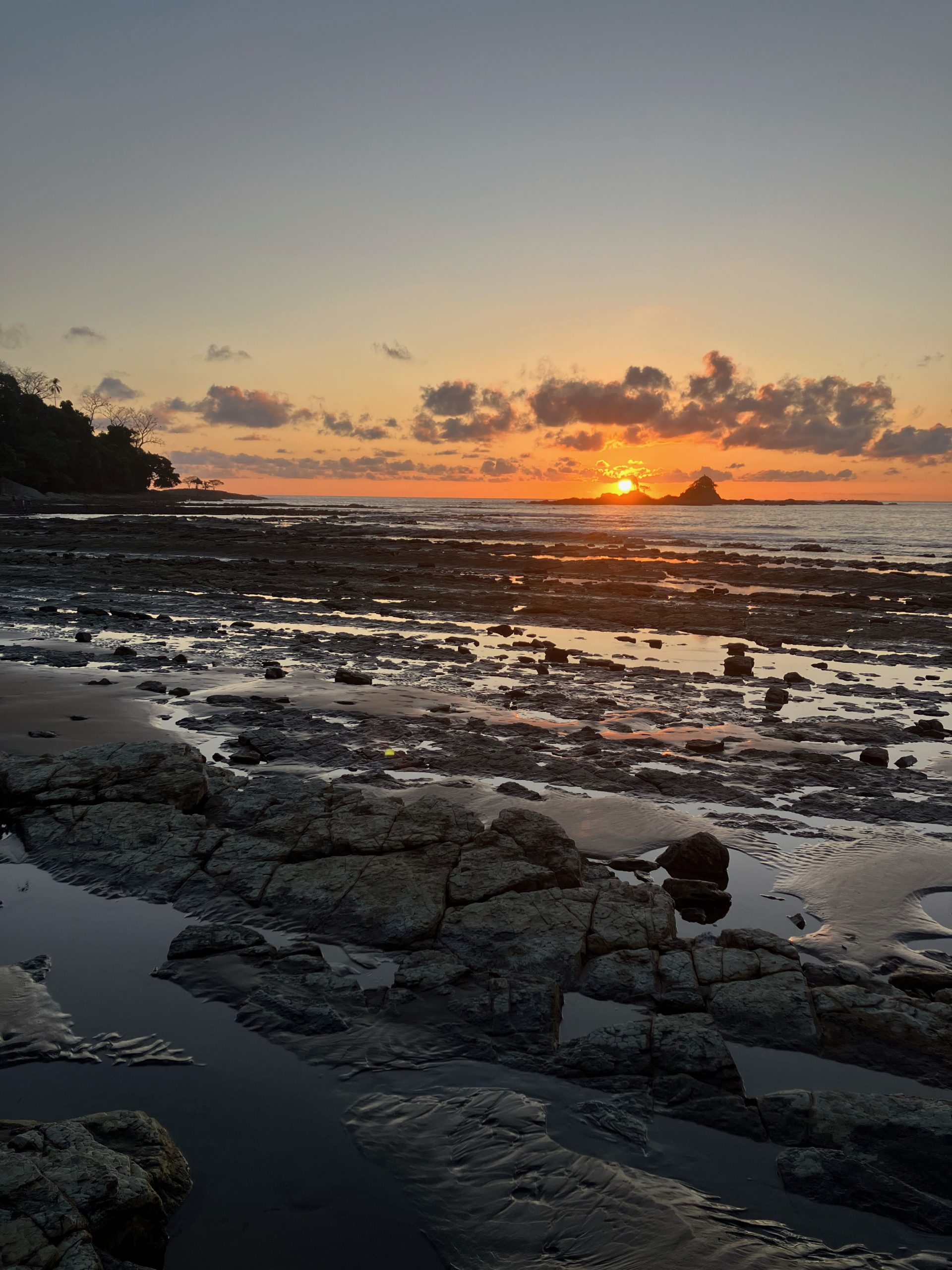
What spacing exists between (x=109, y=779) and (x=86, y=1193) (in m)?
5.22

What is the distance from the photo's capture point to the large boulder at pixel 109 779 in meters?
7.88

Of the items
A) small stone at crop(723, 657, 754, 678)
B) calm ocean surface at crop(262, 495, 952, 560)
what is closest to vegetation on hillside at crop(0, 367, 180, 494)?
calm ocean surface at crop(262, 495, 952, 560)

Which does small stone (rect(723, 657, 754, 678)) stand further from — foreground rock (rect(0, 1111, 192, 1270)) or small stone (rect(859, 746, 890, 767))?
foreground rock (rect(0, 1111, 192, 1270))

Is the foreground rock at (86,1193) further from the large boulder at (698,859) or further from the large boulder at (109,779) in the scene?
the large boulder at (698,859)

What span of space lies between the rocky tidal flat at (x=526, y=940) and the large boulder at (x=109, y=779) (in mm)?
34

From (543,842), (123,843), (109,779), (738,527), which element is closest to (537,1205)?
→ (543,842)

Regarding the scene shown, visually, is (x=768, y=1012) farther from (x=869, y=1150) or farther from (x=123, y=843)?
(x=123, y=843)

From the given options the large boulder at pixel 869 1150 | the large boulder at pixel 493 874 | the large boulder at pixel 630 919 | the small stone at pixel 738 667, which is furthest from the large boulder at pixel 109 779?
the small stone at pixel 738 667

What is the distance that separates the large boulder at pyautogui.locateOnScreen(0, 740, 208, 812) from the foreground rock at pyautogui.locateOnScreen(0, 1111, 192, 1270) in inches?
165

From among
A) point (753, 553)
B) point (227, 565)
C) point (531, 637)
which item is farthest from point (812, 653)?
point (753, 553)

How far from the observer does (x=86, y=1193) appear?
3.31 m

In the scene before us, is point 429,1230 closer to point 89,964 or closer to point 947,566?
point 89,964

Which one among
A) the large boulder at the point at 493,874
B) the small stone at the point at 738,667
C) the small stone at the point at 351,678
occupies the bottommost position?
the large boulder at the point at 493,874

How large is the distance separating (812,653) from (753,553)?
32574mm
